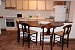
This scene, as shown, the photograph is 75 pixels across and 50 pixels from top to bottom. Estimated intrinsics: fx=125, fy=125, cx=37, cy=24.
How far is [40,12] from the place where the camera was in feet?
27.3

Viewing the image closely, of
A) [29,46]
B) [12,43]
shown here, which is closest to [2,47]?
[12,43]

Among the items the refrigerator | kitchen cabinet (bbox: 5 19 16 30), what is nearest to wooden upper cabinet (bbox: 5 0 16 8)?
kitchen cabinet (bbox: 5 19 16 30)

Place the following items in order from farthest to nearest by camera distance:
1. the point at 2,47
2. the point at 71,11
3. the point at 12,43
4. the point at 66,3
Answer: the point at 66,3 < the point at 71,11 < the point at 12,43 < the point at 2,47

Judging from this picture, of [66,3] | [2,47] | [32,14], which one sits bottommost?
[2,47]

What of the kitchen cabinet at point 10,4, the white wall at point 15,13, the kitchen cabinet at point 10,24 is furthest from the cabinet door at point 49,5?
the kitchen cabinet at point 10,24

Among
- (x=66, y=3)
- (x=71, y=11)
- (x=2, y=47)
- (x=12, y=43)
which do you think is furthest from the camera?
(x=66, y=3)

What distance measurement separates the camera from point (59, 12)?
7695 millimetres

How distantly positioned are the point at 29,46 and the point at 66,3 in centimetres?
417

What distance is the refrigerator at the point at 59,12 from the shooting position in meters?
7.64

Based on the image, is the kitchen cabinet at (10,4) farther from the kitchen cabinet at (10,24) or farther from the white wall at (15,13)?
the kitchen cabinet at (10,24)

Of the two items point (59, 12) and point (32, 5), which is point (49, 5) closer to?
point (59, 12)

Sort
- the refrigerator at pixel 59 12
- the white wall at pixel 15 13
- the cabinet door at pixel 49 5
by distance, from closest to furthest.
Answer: the refrigerator at pixel 59 12, the cabinet door at pixel 49 5, the white wall at pixel 15 13

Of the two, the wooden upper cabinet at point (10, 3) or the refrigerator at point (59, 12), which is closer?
the refrigerator at point (59, 12)

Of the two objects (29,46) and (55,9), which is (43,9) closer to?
(55,9)
